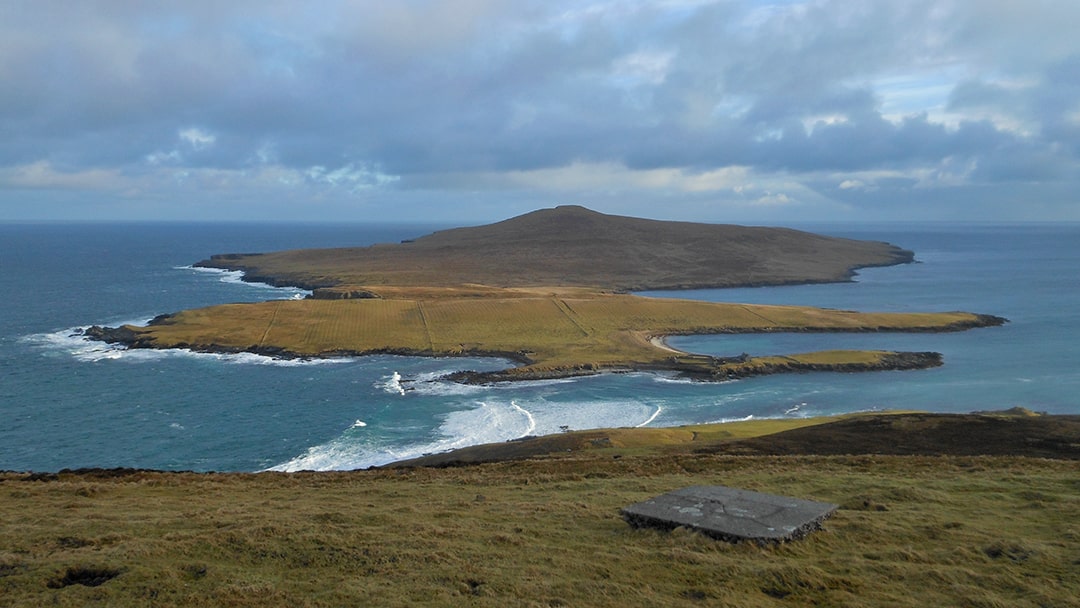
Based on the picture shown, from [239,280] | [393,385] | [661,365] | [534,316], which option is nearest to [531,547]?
[393,385]

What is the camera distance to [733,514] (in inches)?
561

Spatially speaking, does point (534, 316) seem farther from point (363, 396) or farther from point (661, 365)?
point (363, 396)

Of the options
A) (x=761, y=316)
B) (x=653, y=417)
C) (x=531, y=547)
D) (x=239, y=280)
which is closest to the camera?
(x=531, y=547)

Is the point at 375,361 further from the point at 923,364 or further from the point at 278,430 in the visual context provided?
the point at 923,364

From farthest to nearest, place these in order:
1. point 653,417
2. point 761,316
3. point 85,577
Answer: point 761,316 < point 653,417 < point 85,577

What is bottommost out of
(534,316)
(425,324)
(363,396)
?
(363,396)

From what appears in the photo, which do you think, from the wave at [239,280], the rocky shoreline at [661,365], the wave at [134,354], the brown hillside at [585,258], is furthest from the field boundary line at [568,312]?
the wave at [239,280]

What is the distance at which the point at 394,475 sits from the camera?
74.3ft

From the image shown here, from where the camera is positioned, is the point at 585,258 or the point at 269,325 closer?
the point at 269,325

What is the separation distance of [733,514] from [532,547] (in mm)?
3970

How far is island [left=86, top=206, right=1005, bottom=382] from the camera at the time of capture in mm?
58281

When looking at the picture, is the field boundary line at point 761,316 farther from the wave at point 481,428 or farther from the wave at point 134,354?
the wave at point 134,354

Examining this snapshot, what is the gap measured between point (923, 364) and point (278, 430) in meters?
47.5

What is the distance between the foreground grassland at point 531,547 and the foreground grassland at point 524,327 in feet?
115
